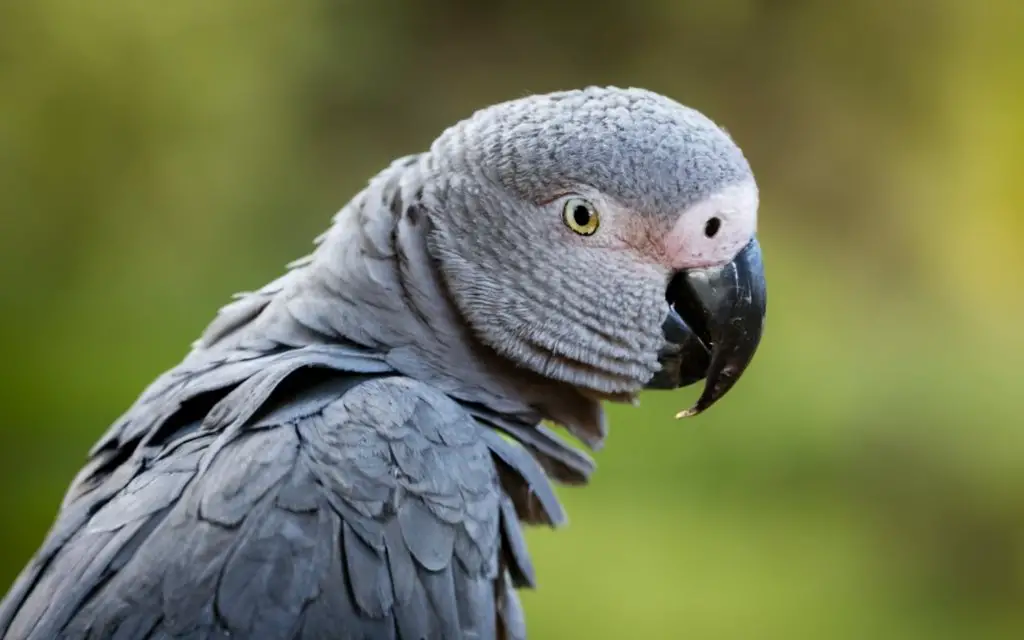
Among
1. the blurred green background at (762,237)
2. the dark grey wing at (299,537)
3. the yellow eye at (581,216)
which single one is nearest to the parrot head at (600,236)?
the yellow eye at (581,216)

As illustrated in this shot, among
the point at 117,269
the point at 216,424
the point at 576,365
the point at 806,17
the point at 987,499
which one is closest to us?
the point at 216,424

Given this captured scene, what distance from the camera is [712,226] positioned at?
1048 mm

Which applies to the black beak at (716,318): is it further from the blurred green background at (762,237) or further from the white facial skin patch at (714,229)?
the blurred green background at (762,237)

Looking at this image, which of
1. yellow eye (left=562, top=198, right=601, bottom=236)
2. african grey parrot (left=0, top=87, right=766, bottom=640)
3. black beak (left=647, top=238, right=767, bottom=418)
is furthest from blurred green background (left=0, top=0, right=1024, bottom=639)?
yellow eye (left=562, top=198, right=601, bottom=236)

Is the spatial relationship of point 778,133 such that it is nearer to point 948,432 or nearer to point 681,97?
point 681,97

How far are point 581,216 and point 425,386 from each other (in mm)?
268

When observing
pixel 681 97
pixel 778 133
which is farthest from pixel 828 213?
pixel 681 97

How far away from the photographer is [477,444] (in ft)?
3.17

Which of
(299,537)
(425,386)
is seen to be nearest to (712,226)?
(425,386)

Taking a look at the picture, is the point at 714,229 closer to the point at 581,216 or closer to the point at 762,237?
the point at 581,216

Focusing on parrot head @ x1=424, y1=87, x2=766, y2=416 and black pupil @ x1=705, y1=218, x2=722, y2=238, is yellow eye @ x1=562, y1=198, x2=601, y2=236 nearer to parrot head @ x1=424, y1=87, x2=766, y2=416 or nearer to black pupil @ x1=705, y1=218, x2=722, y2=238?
parrot head @ x1=424, y1=87, x2=766, y2=416

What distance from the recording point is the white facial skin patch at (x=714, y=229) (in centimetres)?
104

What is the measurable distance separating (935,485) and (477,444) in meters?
1.73

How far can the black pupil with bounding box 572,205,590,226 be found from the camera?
1047 millimetres
